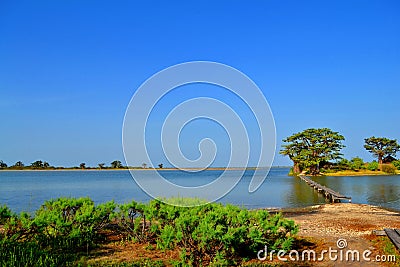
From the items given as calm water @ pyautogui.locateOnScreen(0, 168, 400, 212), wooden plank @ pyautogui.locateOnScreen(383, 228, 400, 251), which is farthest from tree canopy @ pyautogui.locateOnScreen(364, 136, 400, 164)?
wooden plank @ pyautogui.locateOnScreen(383, 228, 400, 251)

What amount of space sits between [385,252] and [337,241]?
1120 mm

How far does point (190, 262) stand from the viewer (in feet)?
19.8

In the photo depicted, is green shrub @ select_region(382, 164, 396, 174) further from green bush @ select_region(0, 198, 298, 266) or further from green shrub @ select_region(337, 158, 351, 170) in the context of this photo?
green bush @ select_region(0, 198, 298, 266)

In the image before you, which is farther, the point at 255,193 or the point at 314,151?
the point at 314,151

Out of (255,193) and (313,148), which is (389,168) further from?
(255,193)

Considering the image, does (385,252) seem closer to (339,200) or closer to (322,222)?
(322,222)

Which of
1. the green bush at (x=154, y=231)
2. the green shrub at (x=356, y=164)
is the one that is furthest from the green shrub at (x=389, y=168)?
the green bush at (x=154, y=231)

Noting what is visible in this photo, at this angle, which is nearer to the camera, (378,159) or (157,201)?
(157,201)

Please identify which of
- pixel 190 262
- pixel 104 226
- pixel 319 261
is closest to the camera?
pixel 190 262

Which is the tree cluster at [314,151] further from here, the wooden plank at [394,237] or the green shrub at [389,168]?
the wooden plank at [394,237]

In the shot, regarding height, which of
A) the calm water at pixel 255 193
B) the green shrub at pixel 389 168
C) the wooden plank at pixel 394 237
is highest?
the green shrub at pixel 389 168

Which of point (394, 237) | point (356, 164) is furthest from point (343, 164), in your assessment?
point (394, 237)

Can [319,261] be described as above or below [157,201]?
below

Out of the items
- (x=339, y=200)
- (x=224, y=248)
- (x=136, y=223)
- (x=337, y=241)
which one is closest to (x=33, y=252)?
(x=136, y=223)
